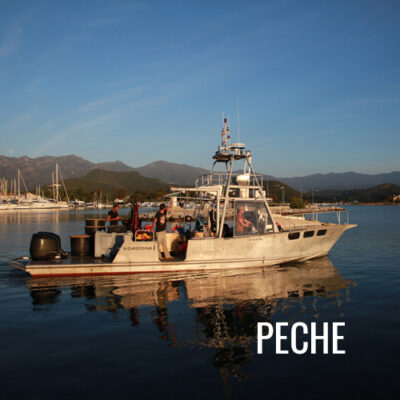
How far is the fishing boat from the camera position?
12.5 meters

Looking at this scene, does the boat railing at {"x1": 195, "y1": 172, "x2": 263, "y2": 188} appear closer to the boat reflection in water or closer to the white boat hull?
the white boat hull

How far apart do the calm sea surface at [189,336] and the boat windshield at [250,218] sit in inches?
66.7

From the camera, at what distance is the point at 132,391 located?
5.33m

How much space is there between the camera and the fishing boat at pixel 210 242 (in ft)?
41.1

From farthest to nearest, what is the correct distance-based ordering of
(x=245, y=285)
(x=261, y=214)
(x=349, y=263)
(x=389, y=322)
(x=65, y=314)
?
(x=349, y=263) < (x=261, y=214) < (x=245, y=285) < (x=65, y=314) < (x=389, y=322)

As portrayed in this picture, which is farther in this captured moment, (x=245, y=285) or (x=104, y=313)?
(x=245, y=285)

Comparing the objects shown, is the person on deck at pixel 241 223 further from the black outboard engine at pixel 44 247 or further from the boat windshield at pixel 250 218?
the black outboard engine at pixel 44 247

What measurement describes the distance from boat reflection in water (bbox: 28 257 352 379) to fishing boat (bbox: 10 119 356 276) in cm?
40

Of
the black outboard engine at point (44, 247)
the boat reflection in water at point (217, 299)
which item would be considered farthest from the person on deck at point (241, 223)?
the black outboard engine at point (44, 247)

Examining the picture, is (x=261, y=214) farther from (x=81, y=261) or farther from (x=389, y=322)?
(x=81, y=261)

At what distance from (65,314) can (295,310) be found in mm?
6286

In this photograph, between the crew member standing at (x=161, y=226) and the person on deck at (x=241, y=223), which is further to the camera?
the person on deck at (x=241, y=223)

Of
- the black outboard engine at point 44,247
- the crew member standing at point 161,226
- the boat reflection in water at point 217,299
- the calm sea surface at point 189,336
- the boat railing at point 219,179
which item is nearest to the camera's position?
the calm sea surface at point 189,336

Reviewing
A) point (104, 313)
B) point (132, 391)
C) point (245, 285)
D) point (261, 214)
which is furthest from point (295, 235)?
point (132, 391)
